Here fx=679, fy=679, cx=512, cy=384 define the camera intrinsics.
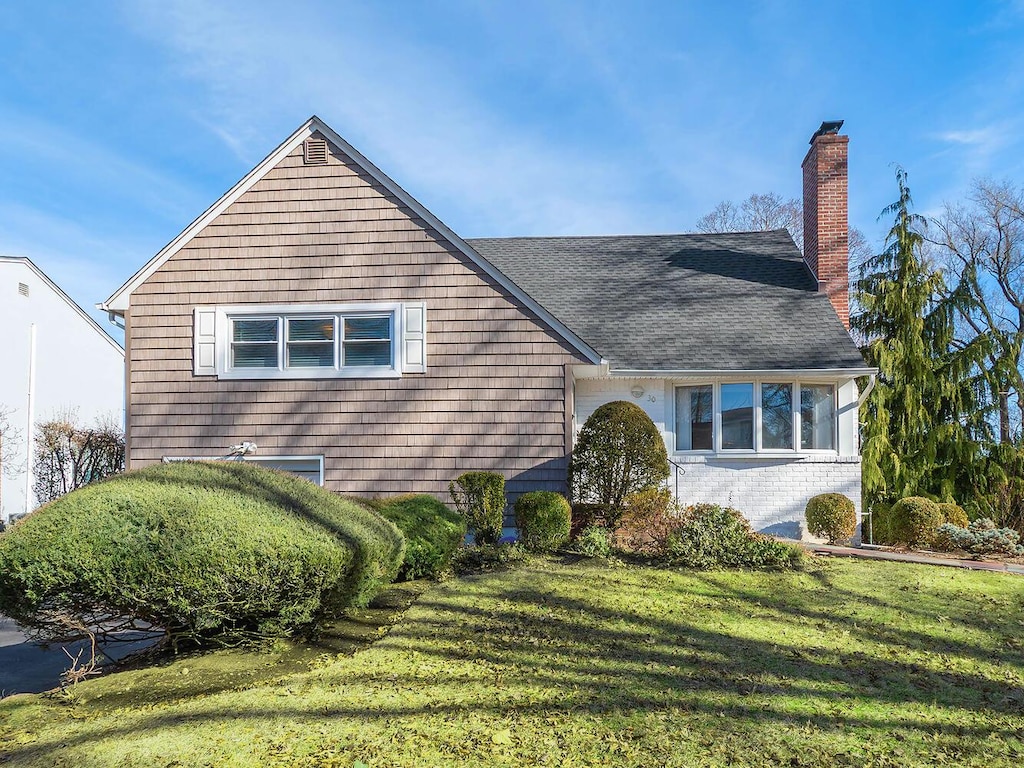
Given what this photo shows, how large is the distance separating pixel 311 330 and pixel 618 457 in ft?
17.9

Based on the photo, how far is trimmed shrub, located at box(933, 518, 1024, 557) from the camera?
920 centimetres

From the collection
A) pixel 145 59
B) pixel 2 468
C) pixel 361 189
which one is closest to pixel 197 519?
pixel 361 189

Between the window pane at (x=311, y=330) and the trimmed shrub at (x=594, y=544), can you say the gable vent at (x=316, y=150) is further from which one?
the trimmed shrub at (x=594, y=544)

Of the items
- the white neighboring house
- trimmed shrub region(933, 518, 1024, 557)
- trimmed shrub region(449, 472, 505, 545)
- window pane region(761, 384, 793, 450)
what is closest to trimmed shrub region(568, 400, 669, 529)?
trimmed shrub region(449, 472, 505, 545)

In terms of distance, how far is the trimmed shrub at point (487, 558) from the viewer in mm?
7820

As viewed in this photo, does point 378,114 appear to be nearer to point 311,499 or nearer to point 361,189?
point 361,189

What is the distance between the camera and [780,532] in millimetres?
11594

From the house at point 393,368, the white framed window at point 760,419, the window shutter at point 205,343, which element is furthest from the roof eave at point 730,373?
the window shutter at point 205,343

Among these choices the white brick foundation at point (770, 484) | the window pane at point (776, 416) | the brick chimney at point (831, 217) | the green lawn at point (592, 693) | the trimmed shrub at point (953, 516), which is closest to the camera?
the green lawn at point (592, 693)

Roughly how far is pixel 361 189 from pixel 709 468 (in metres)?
7.52

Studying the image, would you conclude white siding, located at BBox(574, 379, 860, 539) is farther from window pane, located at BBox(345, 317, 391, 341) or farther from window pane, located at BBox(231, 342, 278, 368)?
window pane, located at BBox(231, 342, 278, 368)

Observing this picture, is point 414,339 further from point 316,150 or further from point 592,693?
point 592,693

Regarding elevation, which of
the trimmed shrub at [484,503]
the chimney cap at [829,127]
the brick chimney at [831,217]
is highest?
the chimney cap at [829,127]

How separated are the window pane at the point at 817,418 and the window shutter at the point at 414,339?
654 cm
